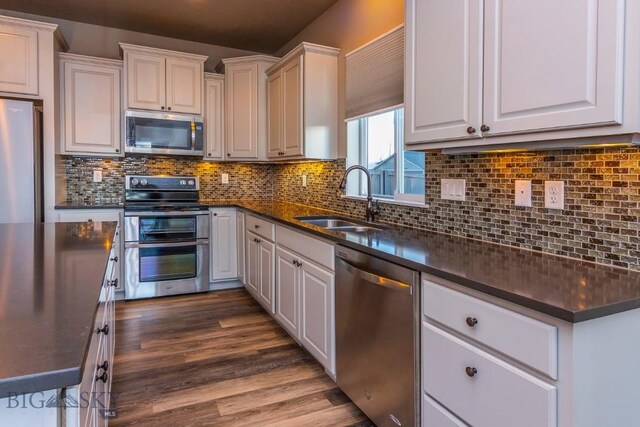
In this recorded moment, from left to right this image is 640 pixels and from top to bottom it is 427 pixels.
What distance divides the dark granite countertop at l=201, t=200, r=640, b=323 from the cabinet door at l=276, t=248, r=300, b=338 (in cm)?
68

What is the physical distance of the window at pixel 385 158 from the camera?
2648mm

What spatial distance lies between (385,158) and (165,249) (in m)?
2.28

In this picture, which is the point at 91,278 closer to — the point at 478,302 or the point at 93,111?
the point at 478,302

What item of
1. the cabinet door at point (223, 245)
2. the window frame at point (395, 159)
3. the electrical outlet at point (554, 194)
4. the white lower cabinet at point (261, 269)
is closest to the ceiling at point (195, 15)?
the window frame at point (395, 159)

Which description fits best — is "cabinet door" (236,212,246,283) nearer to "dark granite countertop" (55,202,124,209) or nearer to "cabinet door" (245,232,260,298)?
"cabinet door" (245,232,260,298)

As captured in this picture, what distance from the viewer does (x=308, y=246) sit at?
2.46 metres

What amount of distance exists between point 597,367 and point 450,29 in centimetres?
Result: 135

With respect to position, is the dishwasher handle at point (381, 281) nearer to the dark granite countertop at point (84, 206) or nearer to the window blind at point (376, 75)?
the window blind at point (376, 75)

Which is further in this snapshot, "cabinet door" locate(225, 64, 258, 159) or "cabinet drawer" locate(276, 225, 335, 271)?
"cabinet door" locate(225, 64, 258, 159)

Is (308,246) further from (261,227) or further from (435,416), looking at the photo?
(435,416)

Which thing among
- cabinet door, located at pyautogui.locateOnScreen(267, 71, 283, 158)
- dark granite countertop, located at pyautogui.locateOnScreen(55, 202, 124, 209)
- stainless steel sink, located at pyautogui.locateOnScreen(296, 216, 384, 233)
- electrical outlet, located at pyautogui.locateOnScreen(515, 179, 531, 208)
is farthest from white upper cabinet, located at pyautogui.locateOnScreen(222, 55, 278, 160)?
electrical outlet, located at pyautogui.locateOnScreen(515, 179, 531, 208)

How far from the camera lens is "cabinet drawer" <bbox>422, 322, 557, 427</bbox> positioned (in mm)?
1085

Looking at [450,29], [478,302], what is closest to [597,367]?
[478,302]

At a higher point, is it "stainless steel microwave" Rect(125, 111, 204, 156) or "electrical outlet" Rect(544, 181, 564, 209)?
"stainless steel microwave" Rect(125, 111, 204, 156)
